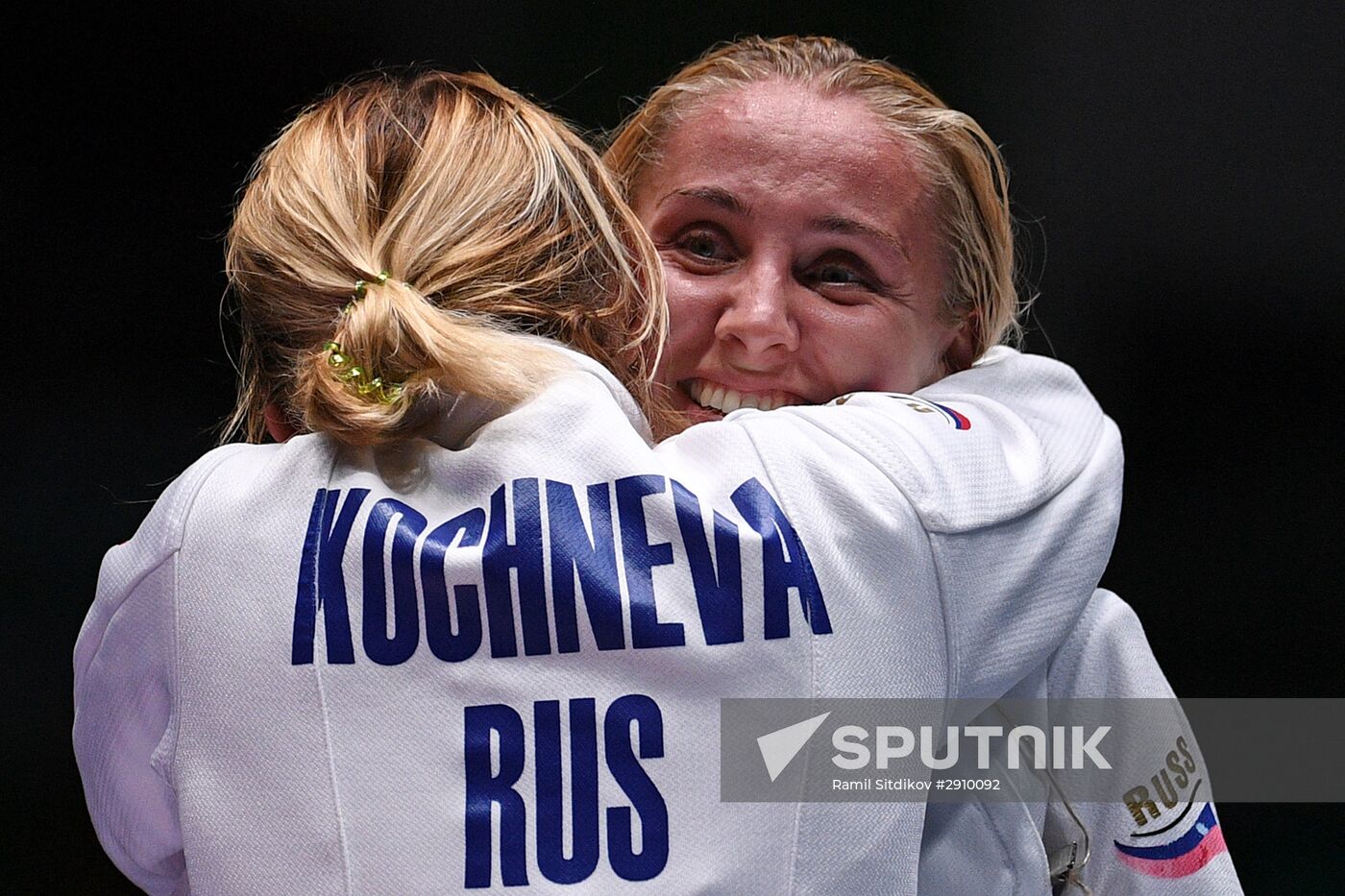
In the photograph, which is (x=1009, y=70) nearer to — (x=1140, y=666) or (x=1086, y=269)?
(x=1086, y=269)

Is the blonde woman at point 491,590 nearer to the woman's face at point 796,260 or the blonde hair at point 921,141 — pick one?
the woman's face at point 796,260

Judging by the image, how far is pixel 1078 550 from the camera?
4.05 feet

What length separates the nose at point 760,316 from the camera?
1.42 meters

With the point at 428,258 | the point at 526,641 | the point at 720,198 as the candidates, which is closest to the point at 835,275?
the point at 720,198

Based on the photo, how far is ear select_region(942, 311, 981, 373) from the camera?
1610mm

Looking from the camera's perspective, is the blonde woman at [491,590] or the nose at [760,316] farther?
the nose at [760,316]

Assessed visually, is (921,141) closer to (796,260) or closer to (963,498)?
(796,260)

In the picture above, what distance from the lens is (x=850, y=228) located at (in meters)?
1.48

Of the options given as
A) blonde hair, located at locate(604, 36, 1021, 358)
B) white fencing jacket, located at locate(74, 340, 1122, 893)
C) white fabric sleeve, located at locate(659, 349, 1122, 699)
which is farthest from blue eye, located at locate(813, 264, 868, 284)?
white fencing jacket, located at locate(74, 340, 1122, 893)

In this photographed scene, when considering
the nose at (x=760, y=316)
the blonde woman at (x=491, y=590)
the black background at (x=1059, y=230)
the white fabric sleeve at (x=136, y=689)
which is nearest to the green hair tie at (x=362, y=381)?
the blonde woman at (x=491, y=590)

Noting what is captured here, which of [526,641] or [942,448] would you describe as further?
[942,448]

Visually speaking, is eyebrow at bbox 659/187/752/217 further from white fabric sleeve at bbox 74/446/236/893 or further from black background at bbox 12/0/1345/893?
black background at bbox 12/0/1345/893

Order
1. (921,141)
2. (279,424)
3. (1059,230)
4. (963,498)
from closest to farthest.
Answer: (963,498) → (279,424) → (921,141) → (1059,230)

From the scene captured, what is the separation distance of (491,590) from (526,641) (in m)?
0.04
